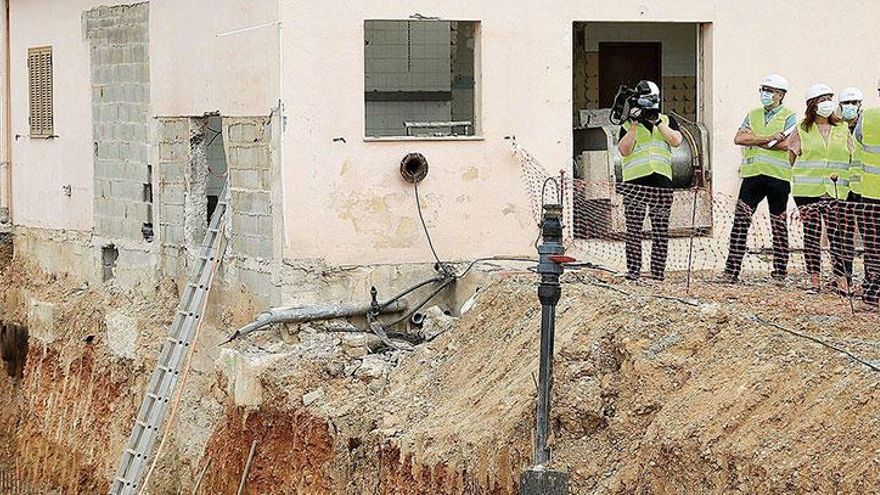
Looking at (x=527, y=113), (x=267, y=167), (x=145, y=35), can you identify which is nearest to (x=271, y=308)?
(x=267, y=167)

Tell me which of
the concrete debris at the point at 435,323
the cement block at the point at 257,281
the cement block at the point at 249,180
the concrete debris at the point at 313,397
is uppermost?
the cement block at the point at 249,180

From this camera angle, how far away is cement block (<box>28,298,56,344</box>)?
23312 millimetres

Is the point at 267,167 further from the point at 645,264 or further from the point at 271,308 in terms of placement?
the point at 645,264

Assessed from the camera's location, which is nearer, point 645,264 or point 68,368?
point 645,264

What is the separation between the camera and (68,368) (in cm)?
2291

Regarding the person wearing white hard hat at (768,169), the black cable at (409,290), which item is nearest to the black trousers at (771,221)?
the person wearing white hard hat at (768,169)

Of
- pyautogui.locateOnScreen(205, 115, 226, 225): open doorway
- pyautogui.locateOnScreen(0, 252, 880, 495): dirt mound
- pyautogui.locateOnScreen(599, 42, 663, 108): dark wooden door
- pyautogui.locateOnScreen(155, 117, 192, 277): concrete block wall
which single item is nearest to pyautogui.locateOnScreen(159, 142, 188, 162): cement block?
pyautogui.locateOnScreen(155, 117, 192, 277): concrete block wall

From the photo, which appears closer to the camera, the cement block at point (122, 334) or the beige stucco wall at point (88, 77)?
the beige stucco wall at point (88, 77)

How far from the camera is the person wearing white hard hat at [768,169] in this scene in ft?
54.7

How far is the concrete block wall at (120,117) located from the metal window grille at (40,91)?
1.49 metres

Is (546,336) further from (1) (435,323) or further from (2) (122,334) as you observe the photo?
(2) (122,334)

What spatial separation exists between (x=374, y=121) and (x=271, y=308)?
5832mm

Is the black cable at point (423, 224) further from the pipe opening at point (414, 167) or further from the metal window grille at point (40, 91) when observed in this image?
the metal window grille at point (40, 91)

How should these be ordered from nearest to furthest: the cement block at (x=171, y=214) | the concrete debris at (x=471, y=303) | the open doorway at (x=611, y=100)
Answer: the concrete debris at (x=471, y=303) → the open doorway at (x=611, y=100) → the cement block at (x=171, y=214)
